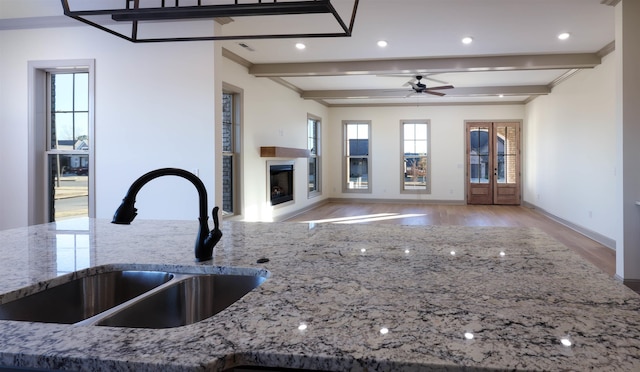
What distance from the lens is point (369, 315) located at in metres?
0.87

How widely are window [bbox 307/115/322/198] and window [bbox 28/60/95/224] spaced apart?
6.00 meters

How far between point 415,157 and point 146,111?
8.35m

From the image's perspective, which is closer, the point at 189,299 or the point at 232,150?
the point at 189,299

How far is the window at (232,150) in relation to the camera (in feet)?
20.2

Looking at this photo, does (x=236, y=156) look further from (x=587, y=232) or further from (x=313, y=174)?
(x=587, y=232)

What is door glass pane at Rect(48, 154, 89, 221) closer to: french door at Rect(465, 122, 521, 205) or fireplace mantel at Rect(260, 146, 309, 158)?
fireplace mantel at Rect(260, 146, 309, 158)

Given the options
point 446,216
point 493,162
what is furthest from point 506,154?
point 446,216

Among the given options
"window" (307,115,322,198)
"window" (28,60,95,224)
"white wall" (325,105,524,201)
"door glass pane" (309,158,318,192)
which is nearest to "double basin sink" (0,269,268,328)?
"window" (28,60,95,224)

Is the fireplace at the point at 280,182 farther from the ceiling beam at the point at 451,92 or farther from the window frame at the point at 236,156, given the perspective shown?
the ceiling beam at the point at 451,92

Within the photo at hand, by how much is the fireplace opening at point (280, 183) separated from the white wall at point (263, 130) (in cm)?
18

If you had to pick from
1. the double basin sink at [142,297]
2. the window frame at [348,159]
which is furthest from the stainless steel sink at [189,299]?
the window frame at [348,159]

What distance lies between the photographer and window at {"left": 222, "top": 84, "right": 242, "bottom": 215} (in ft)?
20.2

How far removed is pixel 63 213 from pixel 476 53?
18.9 feet

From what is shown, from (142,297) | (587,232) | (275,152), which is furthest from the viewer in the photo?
(275,152)
